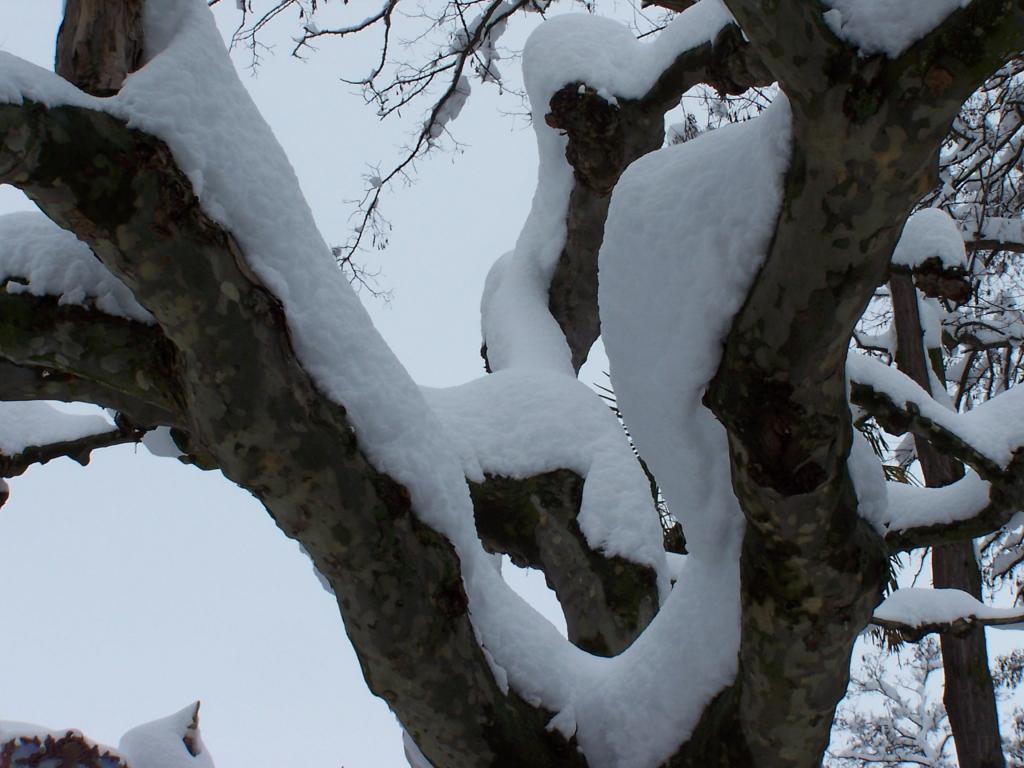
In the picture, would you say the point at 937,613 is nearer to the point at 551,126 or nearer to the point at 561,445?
the point at 561,445

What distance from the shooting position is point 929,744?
9.48m

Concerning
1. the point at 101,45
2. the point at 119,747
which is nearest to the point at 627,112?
the point at 101,45

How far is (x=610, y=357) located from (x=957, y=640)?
3.52 m

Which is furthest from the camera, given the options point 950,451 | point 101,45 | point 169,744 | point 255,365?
point 169,744

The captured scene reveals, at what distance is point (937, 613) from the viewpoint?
2.59m

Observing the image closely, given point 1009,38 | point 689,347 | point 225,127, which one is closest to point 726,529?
point 689,347

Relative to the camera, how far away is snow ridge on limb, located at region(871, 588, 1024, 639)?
253 cm

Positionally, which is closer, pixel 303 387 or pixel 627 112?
pixel 303 387

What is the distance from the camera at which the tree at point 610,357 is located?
0.97 meters

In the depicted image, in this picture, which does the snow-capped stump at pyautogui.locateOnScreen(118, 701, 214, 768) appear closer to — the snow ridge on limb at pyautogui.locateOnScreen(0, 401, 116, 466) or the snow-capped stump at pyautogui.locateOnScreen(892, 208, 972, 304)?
the snow ridge on limb at pyautogui.locateOnScreen(0, 401, 116, 466)

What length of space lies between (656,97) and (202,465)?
186 cm

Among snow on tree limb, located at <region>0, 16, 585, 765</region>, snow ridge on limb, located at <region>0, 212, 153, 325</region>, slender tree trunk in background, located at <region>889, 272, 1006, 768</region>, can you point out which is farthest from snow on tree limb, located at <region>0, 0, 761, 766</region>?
slender tree trunk in background, located at <region>889, 272, 1006, 768</region>

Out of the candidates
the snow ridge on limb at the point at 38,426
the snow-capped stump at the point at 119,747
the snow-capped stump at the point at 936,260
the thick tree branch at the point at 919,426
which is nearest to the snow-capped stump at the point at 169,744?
the snow-capped stump at the point at 119,747

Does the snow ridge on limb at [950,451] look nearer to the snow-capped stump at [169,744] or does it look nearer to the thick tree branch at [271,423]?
the thick tree branch at [271,423]
